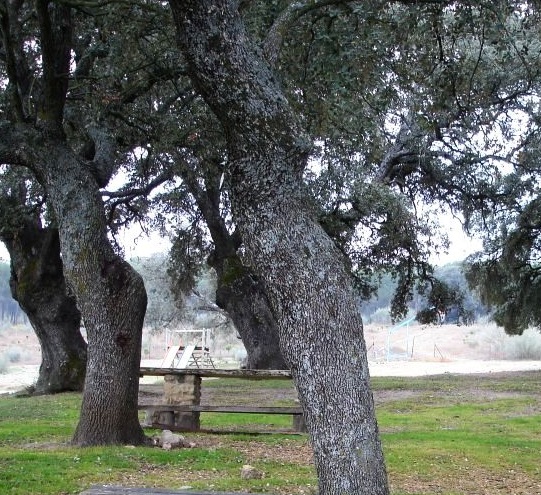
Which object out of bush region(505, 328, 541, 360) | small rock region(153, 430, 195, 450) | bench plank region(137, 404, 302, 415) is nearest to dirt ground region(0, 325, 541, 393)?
bush region(505, 328, 541, 360)

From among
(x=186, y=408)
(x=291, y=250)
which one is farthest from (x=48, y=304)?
(x=291, y=250)

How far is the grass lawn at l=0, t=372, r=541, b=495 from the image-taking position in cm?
617

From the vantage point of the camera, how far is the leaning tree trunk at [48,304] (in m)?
16.0

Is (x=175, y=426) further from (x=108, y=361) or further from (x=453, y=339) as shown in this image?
(x=453, y=339)

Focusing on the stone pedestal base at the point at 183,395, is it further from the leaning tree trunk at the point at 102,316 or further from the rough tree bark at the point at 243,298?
the rough tree bark at the point at 243,298

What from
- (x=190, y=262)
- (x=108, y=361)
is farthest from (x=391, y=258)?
(x=108, y=361)

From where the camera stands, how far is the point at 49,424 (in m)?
10.4

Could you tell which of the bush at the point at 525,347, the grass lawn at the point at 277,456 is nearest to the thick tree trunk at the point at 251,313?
the grass lawn at the point at 277,456

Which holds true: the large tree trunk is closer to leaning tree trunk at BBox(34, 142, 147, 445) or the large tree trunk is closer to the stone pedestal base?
leaning tree trunk at BBox(34, 142, 147, 445)

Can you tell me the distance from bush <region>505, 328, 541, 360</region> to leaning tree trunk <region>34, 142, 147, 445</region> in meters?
38.0

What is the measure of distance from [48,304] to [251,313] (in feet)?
16.5

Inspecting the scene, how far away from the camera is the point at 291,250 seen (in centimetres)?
A: 412

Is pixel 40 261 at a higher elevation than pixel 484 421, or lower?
higher

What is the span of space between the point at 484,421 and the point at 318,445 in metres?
7.83
